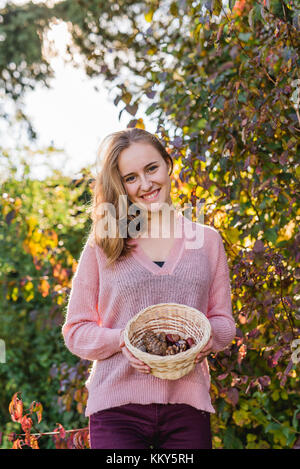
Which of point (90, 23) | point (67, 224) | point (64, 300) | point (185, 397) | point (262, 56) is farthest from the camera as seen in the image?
point (90, 23)

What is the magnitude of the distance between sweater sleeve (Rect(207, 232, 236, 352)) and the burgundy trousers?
249 mm

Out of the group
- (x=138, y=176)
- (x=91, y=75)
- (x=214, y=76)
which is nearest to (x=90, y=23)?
(x=91, y=75)

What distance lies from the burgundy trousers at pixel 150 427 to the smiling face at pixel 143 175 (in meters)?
0.70

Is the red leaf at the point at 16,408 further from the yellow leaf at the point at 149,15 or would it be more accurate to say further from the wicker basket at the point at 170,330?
the yellow leaf at the point at 149,15

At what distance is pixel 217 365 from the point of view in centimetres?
241

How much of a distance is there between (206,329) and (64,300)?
1361 mm

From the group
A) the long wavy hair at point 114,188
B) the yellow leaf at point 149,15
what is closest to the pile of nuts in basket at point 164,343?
the long wavy hair at point 114,188

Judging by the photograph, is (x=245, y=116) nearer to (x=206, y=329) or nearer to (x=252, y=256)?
(x=252, y=256)

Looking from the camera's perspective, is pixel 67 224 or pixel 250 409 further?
pixel 67 224

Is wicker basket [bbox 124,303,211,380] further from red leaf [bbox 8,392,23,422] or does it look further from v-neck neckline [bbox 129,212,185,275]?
red leaf [bbox 8,392,23,422]

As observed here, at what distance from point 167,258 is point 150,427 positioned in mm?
569

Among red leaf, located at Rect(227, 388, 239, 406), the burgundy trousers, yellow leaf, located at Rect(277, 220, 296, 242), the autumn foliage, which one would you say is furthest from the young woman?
yellow leaf, located at Rect(277, 220, 296, 242)

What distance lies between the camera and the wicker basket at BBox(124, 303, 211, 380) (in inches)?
60.2
